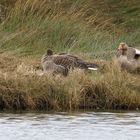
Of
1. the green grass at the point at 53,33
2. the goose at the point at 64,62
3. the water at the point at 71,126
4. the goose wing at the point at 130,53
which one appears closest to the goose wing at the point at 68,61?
the goose at the point at 64,62

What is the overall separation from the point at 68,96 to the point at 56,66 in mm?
2544

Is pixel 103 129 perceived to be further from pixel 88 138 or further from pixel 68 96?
pixel 68 96

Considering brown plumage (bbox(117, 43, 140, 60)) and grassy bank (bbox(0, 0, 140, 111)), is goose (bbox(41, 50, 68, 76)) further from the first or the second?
brown plumage (bbox(117, 43, 140, 60))

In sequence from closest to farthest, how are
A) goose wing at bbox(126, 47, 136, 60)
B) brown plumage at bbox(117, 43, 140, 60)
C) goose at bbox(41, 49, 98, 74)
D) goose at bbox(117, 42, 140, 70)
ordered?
goose at bbox(41, 49, 98, 74) → goose at bbox(117, 42, 140, 70) → brown plumage at bbox(117, 43, 140, 60) → goose wing at bbox(126, 47, 136, 60)

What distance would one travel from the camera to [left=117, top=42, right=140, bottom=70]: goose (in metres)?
20.2

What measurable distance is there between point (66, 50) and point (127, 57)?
2.08 meters

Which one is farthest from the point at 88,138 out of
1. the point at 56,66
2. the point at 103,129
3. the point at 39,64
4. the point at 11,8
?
the point at 11,8

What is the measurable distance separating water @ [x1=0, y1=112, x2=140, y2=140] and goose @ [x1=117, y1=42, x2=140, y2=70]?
392cm

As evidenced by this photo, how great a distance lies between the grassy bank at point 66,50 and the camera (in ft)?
54.2

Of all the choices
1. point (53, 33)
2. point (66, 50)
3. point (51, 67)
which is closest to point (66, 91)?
point (51, 67)

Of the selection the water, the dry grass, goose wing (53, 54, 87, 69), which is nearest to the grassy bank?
the dry grass

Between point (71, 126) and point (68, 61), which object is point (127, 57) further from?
point (71, 126)

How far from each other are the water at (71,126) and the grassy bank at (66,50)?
53cm

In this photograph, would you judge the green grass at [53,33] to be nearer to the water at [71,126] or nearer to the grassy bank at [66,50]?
the grassy bank at [66,50]
